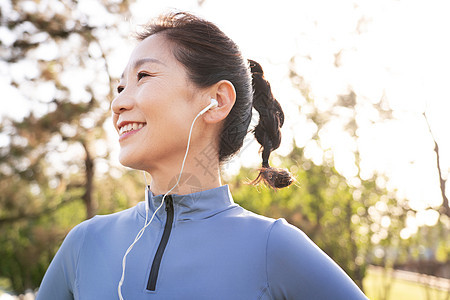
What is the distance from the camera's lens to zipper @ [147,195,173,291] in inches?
47.2

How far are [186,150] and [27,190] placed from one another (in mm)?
7935

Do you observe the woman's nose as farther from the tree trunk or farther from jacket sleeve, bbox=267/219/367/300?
the tree trunk

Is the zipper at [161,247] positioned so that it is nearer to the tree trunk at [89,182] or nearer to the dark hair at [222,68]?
the dark hair at [222,68]

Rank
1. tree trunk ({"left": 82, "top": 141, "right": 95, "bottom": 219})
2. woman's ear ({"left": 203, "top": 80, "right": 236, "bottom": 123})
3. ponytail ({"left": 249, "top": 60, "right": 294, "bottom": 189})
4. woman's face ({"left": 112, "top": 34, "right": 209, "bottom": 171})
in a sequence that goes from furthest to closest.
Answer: tree trunk ({"left": 82, "top": 141, "right": 95, "bottom": 219}), ponytail ({"left": 249, "top": 60, "right": 294, "bottom": 189}), woman's ear ({"left": 203, "top": 80, "right": 236, "bottom": 123}), woman's face ({"left": 112, "top": 34, "right": 209, "bottom": 171})

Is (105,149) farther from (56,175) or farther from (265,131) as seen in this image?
(265,131)

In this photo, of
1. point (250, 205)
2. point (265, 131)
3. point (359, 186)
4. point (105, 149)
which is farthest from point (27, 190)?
point (265, 131)

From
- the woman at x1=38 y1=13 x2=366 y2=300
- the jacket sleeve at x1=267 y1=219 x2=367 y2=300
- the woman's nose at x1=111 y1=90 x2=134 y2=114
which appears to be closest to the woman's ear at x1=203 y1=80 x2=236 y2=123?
the woman at x1=38 y1=13 x2=366 y2=300

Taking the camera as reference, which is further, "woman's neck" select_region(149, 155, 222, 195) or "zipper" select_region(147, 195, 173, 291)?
"woman's neck" select_region(149, 155, 222, 195)

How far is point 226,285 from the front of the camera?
3.81ft

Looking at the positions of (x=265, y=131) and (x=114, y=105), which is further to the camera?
(x=265, y=131)

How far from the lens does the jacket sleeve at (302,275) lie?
3.77 feet

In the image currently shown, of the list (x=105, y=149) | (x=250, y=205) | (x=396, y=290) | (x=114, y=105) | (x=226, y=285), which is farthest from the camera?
(x=396, y=290)

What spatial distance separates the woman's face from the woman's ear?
5 cm

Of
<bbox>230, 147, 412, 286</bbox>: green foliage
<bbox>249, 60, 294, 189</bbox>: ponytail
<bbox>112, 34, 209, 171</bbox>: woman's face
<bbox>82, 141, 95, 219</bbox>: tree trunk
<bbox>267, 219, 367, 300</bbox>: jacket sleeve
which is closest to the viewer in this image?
<bbox>267, 219, 367, 300</bbox>: jacket sleeve
